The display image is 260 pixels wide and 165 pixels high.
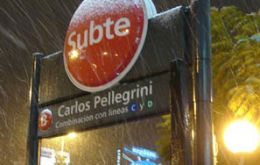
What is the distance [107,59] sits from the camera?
546cm

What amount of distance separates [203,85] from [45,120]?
7.28 ft

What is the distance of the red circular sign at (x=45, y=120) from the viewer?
244 inches

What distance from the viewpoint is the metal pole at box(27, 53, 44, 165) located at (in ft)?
20.5

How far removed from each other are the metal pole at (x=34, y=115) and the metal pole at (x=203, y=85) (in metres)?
2.29

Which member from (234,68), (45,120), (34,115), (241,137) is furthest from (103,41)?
(234,68)

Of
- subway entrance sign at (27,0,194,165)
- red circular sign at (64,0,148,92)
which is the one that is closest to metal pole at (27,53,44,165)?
subway entrance sign at (27,0,194,165)

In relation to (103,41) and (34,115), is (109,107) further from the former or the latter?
(34,115)

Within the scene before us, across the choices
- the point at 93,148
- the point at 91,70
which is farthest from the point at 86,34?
the point at 93,148

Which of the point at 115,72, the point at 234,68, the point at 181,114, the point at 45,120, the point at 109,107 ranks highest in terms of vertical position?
the point at 234,68

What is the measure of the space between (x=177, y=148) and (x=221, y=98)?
19.7ft

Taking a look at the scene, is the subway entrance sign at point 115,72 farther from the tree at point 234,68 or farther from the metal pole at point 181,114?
the tree at point 234,68

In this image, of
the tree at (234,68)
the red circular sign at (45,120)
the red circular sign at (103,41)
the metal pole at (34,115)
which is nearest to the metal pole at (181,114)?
the red circular sign at (103,41)

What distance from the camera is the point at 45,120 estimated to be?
20.5 ft

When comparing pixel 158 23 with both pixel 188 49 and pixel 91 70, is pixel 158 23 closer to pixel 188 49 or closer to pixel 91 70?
pixel 188 49
